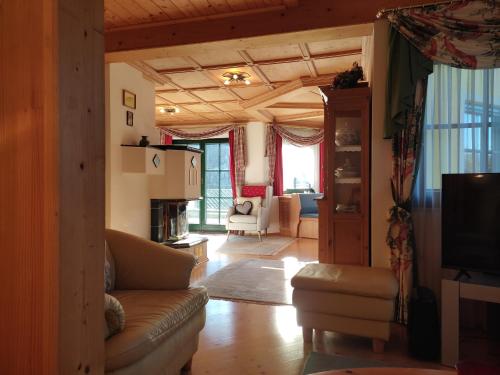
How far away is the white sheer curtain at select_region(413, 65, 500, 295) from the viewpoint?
251 cm

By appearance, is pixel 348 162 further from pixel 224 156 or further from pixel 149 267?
pixel 224 156

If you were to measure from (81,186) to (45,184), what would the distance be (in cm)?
10

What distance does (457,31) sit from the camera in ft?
A: 8.08

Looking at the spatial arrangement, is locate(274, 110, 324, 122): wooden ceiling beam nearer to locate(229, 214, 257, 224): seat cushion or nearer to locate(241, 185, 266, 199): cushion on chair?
locate(241, 185, 266, 199): cushion on chair

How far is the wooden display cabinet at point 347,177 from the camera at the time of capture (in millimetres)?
2912

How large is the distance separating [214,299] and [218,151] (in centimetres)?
509

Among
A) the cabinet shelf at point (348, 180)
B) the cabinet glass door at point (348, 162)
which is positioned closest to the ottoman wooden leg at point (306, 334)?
the cabinet glass door at point (348, 162)

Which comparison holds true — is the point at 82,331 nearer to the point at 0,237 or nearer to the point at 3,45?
the point at 0,237

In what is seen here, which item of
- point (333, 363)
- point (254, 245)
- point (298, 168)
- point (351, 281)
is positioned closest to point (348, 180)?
point (351, 281)

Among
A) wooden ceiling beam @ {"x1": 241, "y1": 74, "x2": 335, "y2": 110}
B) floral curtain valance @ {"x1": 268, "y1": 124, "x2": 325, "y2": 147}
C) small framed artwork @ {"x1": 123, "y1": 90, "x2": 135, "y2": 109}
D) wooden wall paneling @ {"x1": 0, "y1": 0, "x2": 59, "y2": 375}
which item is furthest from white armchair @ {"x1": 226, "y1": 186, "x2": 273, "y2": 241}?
wooden wall paneling @ {"x1": 0, "y1": 0, "x2": 59, "y2": 375}

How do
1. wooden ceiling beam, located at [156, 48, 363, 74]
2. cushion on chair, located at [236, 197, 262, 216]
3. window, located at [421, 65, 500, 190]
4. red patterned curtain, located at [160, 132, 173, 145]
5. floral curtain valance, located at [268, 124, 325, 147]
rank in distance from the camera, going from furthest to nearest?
1. red patterned curtain, located at [160, 132, 173, 145]
2. floral curtain valance, located at [268, 124, 325, 147]
3. cushion on chair, located at [236, 197, 262, 216]
4. wooden ceiling beam, located at [156, 48, 363, 74]
5. window, located at [421, 65, 500, 190]

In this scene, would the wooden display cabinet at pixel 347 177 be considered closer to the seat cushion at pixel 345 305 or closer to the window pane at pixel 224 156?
the seat cushion at pixel 345 305

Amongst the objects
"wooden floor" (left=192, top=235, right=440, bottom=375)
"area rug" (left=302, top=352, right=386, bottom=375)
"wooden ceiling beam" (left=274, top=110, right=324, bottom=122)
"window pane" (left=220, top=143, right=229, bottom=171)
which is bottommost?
"wooden floor" (left=192, top=235, right=440, bottom=375)

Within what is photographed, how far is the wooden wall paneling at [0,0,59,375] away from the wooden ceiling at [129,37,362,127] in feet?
9.85
